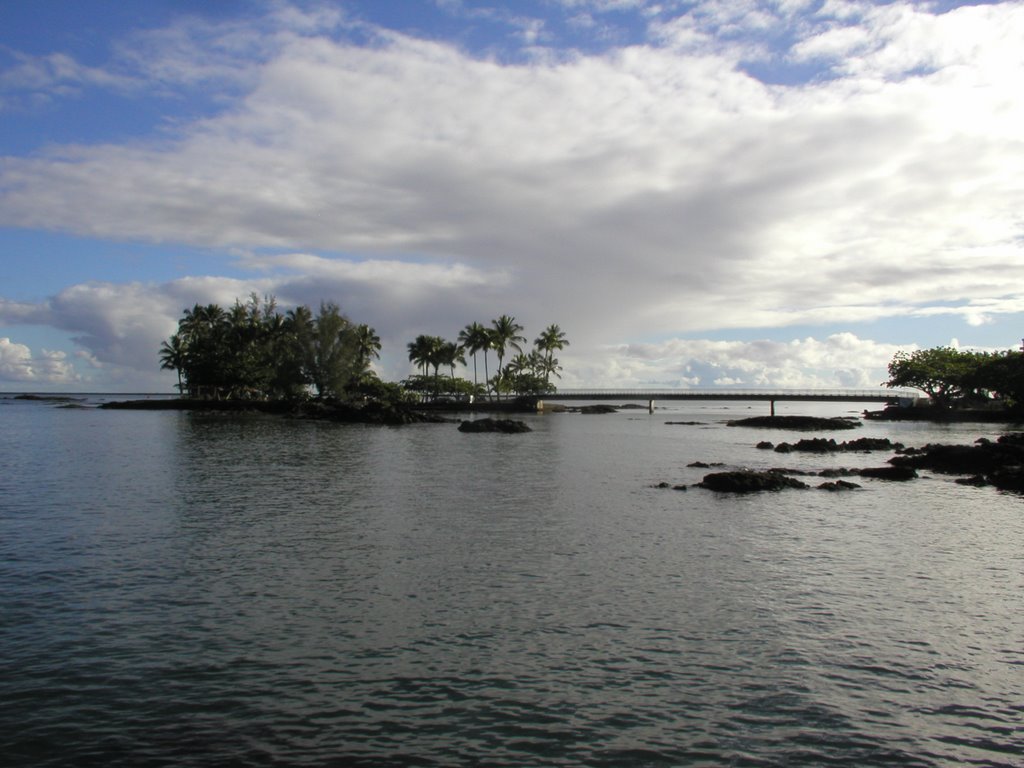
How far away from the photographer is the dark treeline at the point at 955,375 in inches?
5022

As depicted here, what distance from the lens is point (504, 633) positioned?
14.8m

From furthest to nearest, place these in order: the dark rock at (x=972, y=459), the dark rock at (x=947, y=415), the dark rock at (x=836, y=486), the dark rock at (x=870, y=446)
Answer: the dark rock at (x=947, y=415) → the dark rock at (x=870, y=446) → the dark rock at (x=972, y=459) → the dark rock at (x=836, y=486)

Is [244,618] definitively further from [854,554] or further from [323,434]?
[323,434]

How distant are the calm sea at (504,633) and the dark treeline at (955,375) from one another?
11459cm

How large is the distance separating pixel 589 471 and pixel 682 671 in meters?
35.2

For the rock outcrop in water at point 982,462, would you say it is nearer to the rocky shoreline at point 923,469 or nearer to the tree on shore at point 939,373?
the rocky shoreline at point 923,469

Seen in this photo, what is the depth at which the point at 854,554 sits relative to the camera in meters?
22.8

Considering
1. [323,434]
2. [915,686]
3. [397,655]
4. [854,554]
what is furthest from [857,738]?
[323,434]

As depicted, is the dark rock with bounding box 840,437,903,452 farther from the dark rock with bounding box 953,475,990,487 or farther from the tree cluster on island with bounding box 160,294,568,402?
the tree cluster on island with bounding box 160,294,568,402

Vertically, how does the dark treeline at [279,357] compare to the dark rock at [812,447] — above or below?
above

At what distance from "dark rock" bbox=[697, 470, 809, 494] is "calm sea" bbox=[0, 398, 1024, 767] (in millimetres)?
5735

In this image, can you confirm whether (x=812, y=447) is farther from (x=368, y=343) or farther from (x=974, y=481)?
(x=368, y=343)

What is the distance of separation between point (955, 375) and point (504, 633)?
151m

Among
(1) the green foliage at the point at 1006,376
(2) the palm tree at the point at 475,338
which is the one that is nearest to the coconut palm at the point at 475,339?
(2) the palm tree at the point at 475,338
